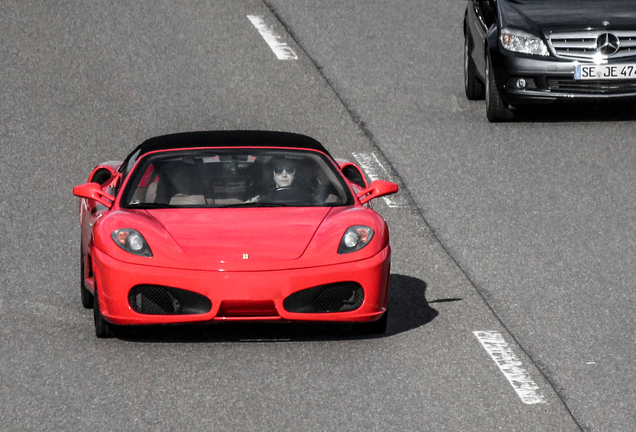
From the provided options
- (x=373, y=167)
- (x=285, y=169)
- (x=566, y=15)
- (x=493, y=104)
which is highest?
(x=285, y=169)

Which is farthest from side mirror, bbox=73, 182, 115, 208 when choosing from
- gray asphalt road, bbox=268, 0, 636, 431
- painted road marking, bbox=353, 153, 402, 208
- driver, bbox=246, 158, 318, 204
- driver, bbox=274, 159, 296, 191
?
painted road marking, bbox=353, 153, 402, 208

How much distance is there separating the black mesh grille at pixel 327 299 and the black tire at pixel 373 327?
11.6 inches

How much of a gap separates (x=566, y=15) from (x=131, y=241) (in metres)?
8.32

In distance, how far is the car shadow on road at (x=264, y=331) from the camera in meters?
8.16

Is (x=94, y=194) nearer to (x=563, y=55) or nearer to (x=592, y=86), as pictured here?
(x=563, y=55)

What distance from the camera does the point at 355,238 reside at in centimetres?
812

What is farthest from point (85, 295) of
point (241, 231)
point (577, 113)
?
point (577, 113)

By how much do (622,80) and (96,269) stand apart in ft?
27.0

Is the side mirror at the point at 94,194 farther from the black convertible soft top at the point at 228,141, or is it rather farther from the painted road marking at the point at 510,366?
the painted road marking at the point at 510,366

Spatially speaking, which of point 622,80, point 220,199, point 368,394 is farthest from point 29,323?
point 622,80

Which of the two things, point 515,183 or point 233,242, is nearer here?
point 233,242

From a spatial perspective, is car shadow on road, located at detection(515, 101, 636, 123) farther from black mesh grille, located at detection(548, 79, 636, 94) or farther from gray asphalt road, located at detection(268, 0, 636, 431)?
black mesh grille, located at detection(548, 79, 636, 94)

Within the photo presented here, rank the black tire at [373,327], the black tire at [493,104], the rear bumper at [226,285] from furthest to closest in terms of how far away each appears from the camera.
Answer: the black tire at [493,104], the black tire at [373,327], the rear bumper at [226,285]

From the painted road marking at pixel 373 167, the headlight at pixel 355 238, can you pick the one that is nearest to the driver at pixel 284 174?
the headlight at pixel 355 238
